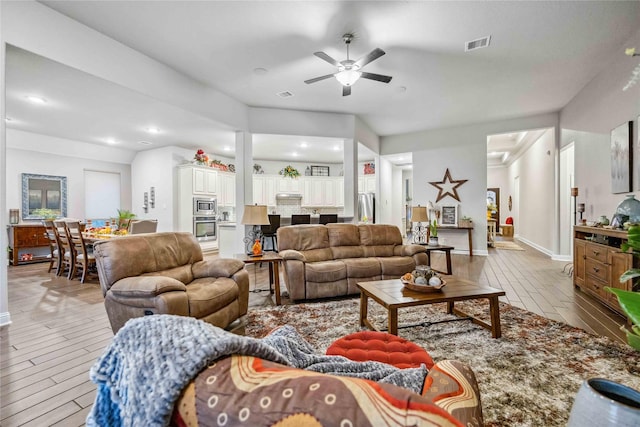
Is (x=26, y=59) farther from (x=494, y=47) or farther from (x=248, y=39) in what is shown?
(x=494, y=47)

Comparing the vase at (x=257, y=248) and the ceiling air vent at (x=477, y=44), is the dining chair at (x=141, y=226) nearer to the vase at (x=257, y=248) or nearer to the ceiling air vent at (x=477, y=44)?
the vase at (x=257, y=248)

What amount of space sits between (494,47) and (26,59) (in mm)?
5645

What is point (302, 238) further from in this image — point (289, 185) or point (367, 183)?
point (367, 183)

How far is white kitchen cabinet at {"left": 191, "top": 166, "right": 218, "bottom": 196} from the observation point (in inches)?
291

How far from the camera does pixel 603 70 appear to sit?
4.29 m

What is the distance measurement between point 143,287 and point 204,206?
582 cm

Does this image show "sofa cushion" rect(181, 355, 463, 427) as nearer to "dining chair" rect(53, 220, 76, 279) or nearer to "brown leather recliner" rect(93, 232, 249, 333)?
"brown leather recliner" rect(93, 232, 249, 333)

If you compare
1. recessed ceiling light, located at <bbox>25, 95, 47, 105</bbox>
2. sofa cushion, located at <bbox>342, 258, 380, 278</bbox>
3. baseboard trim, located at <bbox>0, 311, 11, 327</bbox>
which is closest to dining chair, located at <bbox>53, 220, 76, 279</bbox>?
recessed ceiling light, located at <bbox>25, 95, 47, 105</bbox>

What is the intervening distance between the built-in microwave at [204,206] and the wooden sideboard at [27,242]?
3082mm

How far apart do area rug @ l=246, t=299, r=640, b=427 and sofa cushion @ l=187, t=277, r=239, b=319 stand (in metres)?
0.39

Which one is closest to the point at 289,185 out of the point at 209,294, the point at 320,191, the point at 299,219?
the point at 320,191

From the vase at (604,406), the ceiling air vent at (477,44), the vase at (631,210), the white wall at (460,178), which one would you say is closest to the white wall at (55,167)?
the white wall at (460,178)

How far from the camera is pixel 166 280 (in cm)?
229

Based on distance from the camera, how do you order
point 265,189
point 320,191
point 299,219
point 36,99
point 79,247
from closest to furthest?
point 36,99 < point 79,247 < point 299,219 < point 265,189 < point 320,191
